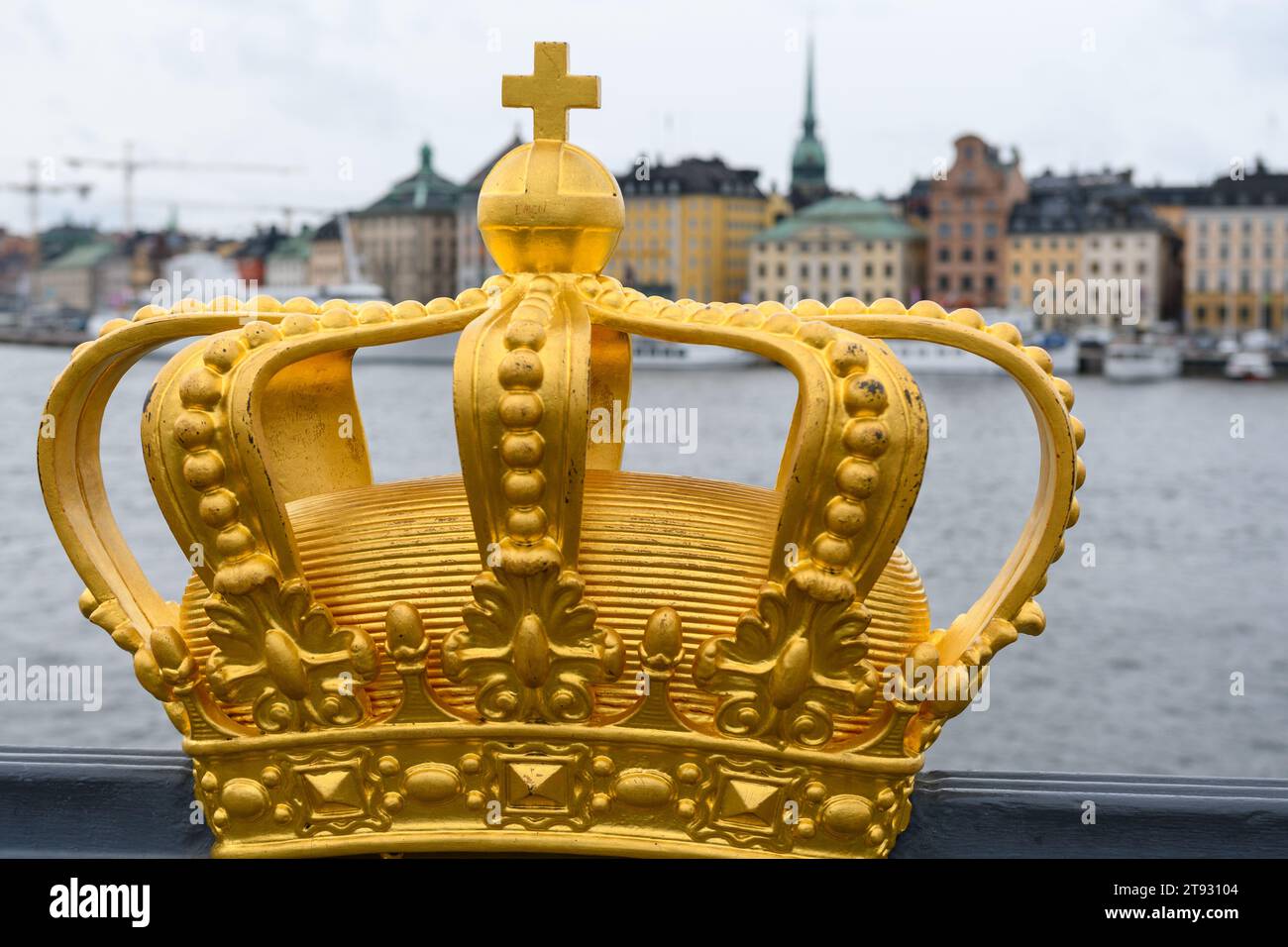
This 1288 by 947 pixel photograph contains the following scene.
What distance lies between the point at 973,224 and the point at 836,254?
548 cm

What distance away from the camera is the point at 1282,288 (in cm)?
5588

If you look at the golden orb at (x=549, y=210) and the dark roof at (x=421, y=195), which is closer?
the golden orb at (x=549, y=210)

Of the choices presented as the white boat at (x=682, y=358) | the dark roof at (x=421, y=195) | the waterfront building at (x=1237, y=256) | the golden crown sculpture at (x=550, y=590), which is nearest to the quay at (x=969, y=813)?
the golden crown sculpture at (x=550, y=590)

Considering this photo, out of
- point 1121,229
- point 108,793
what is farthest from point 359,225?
point 108,793

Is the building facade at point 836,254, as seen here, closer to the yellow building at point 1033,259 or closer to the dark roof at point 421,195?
the yellow building at point 1033,259

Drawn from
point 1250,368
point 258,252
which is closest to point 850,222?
point 1250,368

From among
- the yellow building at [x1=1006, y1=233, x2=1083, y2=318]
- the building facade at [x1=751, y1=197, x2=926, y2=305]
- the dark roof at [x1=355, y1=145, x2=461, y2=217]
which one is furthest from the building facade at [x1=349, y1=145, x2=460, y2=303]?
the yellow building at [x1=1006, y1=233, x2=1083, y2=318]

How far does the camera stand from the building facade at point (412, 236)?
62.1 metres

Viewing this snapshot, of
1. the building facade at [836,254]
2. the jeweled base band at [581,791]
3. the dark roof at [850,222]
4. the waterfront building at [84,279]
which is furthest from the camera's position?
the waterfront building at [84,279]

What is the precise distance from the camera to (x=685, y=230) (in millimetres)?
52188

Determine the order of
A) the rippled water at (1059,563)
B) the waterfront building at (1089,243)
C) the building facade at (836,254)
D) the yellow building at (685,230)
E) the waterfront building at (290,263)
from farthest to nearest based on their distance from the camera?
1. the waterfront building at (290,263)
2. the building facade at (836,254)
3. the waterfront building at (1089,243)
4. the yellow building at (685,230)
5. the rippled water at (1059,563)

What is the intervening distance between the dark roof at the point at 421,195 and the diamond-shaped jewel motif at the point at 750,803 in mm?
61673

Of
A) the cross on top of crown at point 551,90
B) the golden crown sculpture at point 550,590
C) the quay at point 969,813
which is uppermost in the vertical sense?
the cross on top of crown at point 551,90

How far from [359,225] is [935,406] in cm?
3527
